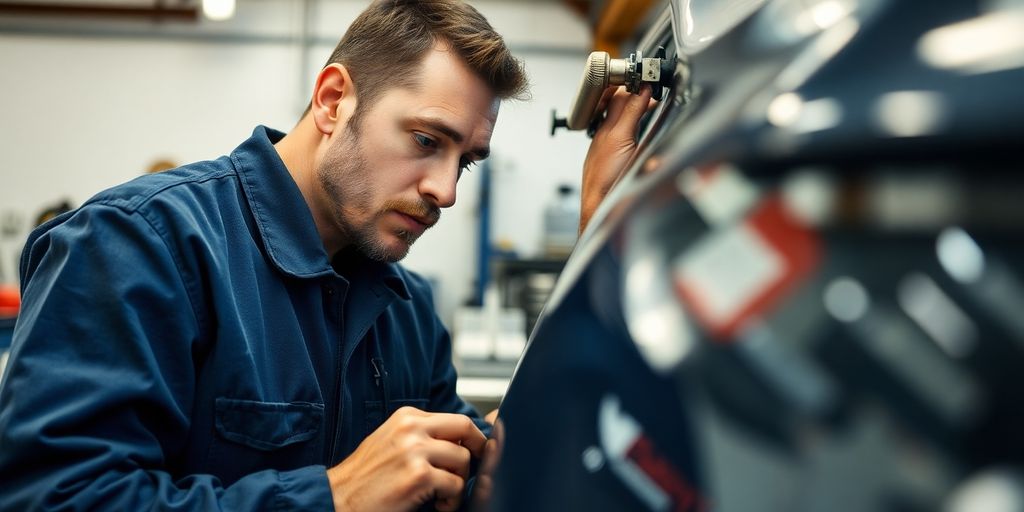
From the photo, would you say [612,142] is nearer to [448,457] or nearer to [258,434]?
[448,457]

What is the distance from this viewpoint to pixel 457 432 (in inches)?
27.7

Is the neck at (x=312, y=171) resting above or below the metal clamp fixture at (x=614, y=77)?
below

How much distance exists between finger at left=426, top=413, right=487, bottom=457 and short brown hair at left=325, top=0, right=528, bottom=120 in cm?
49

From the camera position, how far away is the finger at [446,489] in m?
0.66

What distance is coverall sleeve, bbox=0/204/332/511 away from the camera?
648 mm

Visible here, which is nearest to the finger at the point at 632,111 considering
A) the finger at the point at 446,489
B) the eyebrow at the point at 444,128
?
the eyebrow at the point at 444,128

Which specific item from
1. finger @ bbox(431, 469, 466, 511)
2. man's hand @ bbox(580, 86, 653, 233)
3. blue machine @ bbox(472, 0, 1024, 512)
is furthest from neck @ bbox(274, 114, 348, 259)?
blue machine @ bbox(472, 0, 1024, 512)

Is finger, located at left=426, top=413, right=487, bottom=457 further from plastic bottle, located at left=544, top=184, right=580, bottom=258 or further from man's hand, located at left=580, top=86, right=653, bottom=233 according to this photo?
plastic bottle, located at left=544, top=184, right=580, bottom=258

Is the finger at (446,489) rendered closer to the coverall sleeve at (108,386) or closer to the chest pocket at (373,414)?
the coverall sleeve at (108,386)

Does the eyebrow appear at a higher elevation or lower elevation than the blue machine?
higher

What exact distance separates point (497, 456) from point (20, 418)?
470mm

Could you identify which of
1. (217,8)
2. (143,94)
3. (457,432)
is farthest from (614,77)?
(143,94)

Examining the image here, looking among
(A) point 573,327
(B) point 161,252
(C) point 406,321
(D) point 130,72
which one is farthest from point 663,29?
(D) point 130,72

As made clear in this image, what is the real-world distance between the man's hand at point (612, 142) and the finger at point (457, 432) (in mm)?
271
